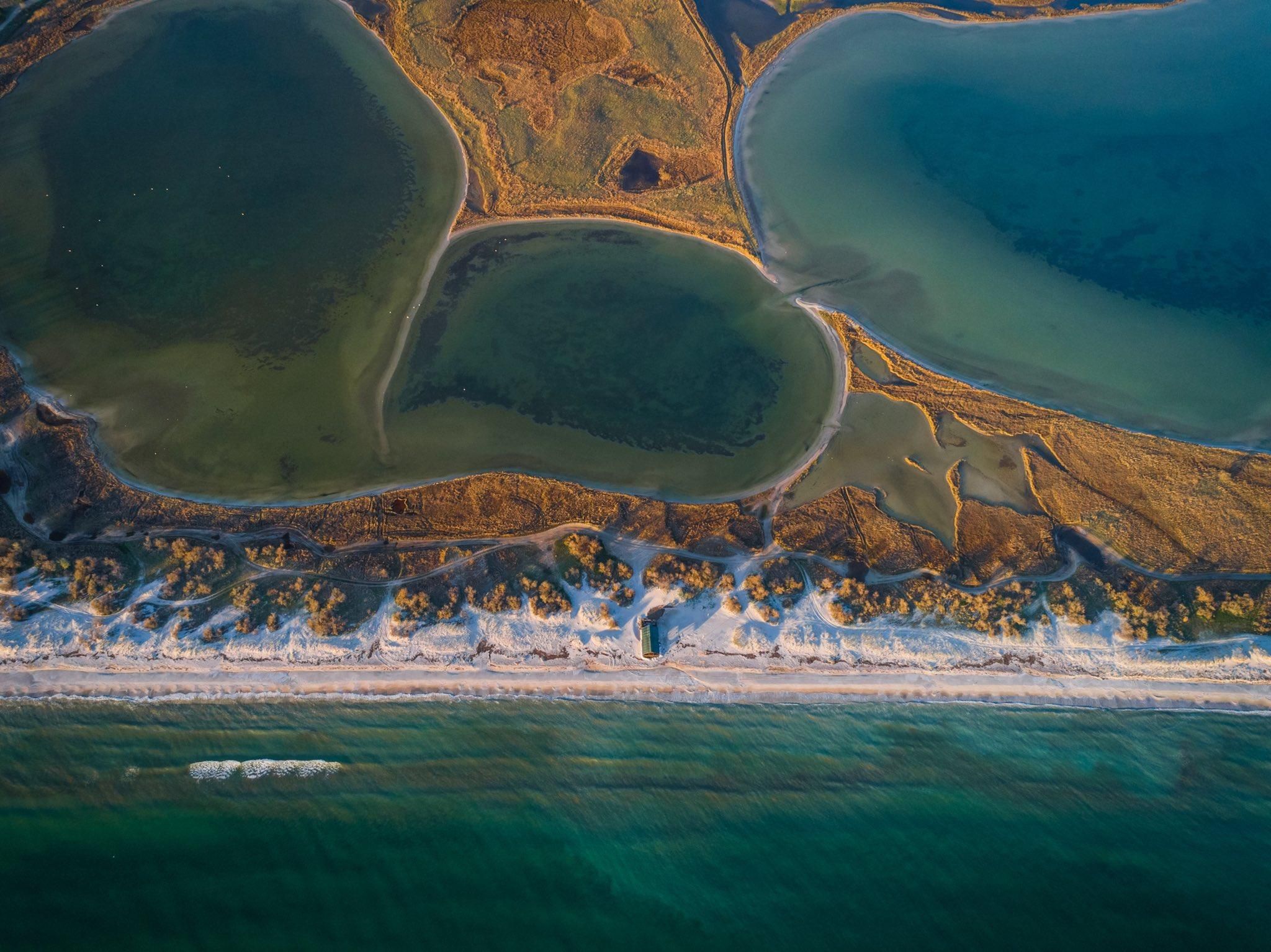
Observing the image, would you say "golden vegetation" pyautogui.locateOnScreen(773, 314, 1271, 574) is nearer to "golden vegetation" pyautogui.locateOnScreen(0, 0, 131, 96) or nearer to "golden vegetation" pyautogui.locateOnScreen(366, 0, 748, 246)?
"golden vegetation" pyautogui.locateOnScreen(366, 0, 748, 246)

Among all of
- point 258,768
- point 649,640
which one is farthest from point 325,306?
point 649,640

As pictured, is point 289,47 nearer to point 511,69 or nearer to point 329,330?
point 511,69

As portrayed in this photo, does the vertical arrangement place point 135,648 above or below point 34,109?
below

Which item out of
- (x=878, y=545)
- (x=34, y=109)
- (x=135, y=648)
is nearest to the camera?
(x=135, y=648)

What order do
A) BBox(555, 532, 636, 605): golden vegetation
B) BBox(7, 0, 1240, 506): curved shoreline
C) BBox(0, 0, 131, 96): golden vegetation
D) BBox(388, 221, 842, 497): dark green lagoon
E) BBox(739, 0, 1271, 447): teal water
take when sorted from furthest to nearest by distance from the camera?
BBox(0, 0, 131, 96): golden vegetation, BBox(739, 0, 1271, 447): teal water, BBox(388, 221, 842, 497): dark green lagoon, BBox(7, 0, 1240, 506): curved shoreline, BBox(555, 532, 636, 605): golden vegetation

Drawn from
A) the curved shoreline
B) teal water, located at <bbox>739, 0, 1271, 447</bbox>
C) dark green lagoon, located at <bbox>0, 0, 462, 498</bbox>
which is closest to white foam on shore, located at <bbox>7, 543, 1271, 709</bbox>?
the curved shoreline

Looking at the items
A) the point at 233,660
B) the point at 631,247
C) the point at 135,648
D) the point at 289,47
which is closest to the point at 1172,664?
the point at 631,247

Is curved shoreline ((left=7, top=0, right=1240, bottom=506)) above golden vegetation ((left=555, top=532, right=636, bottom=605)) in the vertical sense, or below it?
above
